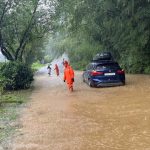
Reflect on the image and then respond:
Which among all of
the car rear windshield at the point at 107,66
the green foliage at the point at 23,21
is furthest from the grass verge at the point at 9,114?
the green foliage at the point at 23,21

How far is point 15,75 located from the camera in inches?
941

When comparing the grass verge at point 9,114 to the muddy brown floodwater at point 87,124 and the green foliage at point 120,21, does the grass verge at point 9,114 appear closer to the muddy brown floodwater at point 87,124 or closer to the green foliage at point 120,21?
the muddy brown floodwater at point 87,124

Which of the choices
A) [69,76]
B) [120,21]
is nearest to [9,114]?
[69,76]

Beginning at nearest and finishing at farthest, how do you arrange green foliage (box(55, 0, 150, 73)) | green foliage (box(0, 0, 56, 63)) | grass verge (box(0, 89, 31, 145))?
grass verge (box(0, 89, 31, 145))
green foliage (box(0, 0, 56, 63))
green foliage (box(55, 0, 150, 73))

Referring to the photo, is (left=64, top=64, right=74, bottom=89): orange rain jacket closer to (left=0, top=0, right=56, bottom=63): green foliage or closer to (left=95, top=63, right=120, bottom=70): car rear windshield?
(left=95, top=63, right=120, bottom=70): car rear windshield

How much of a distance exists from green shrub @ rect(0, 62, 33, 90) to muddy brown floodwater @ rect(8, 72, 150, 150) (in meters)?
6.06

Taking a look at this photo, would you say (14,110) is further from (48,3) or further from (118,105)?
(48,3)

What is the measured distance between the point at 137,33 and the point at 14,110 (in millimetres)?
17427

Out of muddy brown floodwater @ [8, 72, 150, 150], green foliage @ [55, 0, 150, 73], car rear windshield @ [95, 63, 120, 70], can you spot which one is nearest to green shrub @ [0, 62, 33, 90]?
car rear windshield @ [95, 63, 120, 70]

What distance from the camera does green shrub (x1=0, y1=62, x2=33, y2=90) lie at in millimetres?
23938

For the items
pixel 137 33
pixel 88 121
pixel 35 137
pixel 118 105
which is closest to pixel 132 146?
pixel 35 137

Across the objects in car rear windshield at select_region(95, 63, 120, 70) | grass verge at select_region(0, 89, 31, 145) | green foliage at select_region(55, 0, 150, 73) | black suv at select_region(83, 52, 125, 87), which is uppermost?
green foliage at select_region(55, 0, 150, 73)

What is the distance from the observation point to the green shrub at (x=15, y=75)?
942 inches

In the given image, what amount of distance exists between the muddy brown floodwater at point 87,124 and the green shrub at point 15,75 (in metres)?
6.06
